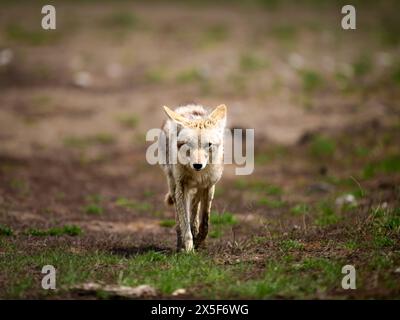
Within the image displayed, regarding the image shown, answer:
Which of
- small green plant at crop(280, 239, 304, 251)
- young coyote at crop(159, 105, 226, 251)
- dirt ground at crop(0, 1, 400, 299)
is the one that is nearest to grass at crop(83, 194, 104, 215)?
dirt ground at crop(0, 1, 400, 299)

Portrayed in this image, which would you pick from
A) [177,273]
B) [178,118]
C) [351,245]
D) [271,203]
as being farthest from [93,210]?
[351,245]

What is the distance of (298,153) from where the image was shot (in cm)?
1891

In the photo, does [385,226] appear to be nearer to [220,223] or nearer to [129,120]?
[220,223]

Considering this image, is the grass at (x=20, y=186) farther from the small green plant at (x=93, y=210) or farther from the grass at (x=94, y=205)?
the small green plant at (x=93, y=210)

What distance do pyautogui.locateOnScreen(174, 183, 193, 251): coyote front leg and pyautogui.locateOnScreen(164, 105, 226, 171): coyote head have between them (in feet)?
2.05

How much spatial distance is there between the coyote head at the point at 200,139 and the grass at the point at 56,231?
9.47 ft

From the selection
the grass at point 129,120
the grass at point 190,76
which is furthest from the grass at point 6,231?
the grass at point 190,76

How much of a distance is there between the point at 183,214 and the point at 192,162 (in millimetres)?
1205

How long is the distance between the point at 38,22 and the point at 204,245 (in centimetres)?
2307

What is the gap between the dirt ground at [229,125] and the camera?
347 inches

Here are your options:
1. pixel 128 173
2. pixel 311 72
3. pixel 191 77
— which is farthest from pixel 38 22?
pixel 128 173

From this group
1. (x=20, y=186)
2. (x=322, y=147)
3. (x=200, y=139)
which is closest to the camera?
(x=200, y=139)

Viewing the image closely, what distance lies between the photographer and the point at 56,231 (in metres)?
11.4
